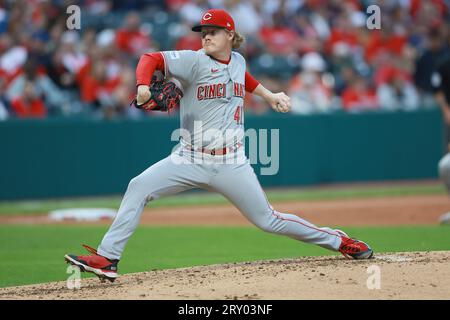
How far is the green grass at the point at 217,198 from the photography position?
14383 millimetres

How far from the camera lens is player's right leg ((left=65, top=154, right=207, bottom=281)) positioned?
654 centimetres

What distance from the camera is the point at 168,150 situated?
15594mm

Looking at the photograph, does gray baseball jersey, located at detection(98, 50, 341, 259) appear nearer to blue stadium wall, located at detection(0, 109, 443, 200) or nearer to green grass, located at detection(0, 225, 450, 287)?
green grass, located at detection(0, 225, 450, 287)

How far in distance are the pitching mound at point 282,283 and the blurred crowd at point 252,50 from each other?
24.4 feet

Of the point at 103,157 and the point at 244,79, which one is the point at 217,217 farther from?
the point at 244,79

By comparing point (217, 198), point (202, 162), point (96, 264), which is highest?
point (202, 162)

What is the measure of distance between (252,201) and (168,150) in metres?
8.91

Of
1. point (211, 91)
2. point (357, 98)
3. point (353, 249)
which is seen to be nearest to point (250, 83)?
point (211, 91)

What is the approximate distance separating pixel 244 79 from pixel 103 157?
850 centimetres

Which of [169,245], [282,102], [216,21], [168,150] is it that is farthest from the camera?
[168,150]

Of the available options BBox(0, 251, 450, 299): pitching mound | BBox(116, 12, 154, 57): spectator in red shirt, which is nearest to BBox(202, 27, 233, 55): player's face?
BBox(0, 251, 450, 299): pitching mound

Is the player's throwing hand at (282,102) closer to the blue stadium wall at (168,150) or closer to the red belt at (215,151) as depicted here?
the red belt at (215,151)

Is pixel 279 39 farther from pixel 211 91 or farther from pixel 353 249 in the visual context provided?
pixel 211 91

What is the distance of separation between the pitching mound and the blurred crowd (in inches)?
293
